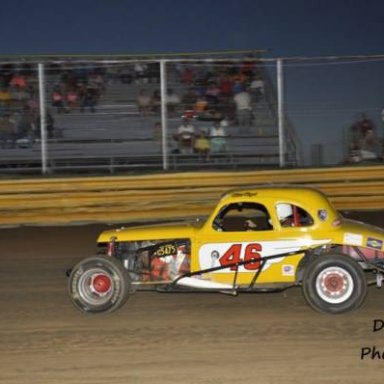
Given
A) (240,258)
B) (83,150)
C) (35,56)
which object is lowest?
(240,258)

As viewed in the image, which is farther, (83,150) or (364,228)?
(83,150)

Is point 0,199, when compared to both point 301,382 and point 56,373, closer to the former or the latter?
point 56,373

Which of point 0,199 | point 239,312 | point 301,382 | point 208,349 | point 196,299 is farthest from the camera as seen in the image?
point 0,199

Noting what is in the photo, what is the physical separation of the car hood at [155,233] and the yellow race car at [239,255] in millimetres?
16

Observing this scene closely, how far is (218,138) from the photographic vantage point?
14.7 m

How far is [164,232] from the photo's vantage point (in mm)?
7723

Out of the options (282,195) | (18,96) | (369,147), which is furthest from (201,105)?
(282,195)

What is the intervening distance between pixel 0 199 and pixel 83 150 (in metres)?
1.86

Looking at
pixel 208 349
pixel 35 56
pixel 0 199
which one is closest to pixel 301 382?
pixel 208 349

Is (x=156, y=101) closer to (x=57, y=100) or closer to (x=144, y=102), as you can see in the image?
(x=144, y=102)

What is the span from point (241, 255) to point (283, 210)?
2.08 ft

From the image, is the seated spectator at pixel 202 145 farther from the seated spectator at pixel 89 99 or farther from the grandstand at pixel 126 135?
the seated spectator at pixel 89 99

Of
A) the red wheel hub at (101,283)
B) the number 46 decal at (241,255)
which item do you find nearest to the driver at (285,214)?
the number 46 decal at (241,255)

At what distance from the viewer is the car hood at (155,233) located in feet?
25.1
